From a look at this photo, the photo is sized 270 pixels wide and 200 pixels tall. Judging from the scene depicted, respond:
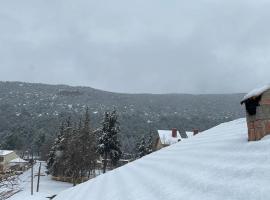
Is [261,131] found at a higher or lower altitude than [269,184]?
higher

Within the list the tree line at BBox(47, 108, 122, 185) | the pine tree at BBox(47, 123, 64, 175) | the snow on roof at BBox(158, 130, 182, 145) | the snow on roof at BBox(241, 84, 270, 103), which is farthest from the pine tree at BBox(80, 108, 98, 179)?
the snow on roof at BBox(241, 84, 270, 103)

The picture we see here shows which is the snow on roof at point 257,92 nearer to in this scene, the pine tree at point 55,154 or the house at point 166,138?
the pine tree at point 55,154

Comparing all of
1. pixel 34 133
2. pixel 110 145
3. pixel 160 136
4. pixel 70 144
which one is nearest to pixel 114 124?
pixel 110 145

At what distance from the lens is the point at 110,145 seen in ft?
186

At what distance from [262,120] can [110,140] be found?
5218 centimetres

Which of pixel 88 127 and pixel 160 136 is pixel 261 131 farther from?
pixel 160 136

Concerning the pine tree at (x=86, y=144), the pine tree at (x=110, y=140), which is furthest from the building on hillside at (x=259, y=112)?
the pine tree at (x=110, y=140)

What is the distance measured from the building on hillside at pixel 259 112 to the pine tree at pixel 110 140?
51685 millimetres

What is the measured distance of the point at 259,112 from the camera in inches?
191

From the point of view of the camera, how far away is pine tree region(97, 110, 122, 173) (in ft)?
185

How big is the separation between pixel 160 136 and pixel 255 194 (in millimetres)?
66714

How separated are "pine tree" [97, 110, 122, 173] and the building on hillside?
5168cm

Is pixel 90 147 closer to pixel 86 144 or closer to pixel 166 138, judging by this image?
pixel 86 144

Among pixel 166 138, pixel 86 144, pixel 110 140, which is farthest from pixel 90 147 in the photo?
pixel 166 138
